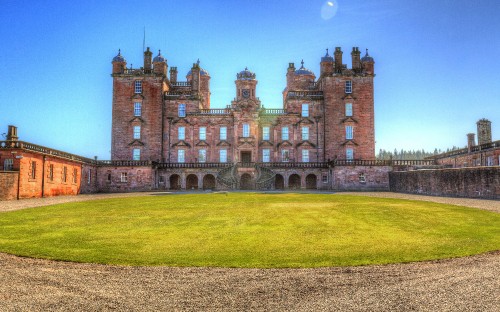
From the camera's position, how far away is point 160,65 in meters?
57.0

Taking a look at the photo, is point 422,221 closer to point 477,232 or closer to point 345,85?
point 477,232

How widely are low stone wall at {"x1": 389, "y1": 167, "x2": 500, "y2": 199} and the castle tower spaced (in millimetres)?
16863

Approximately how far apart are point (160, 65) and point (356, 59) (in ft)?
95.7

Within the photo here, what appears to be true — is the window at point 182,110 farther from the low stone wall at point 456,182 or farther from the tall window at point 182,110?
the low stone wall at point 456,182

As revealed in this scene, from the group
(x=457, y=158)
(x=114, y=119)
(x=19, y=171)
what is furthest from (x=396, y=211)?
(x=114, y=119)

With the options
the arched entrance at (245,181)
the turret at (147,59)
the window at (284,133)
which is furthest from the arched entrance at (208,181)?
the turret at (147,59)

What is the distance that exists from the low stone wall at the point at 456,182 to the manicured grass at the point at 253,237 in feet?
38.2

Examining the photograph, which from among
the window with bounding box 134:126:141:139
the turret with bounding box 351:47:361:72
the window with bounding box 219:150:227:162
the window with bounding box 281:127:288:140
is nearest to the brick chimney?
the window with bounding box 134:126:141:139

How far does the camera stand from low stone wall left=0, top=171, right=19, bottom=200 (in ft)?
98.4

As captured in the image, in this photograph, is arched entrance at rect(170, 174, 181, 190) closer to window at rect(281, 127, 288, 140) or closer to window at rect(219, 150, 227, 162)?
window at rect(219, 150, 227, 162)

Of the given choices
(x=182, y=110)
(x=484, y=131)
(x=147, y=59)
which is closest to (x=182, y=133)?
(x=182, y=110)

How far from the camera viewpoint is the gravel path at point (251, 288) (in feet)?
21.3

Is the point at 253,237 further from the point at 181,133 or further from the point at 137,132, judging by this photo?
the point at 137,132

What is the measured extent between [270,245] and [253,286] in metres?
3.53
